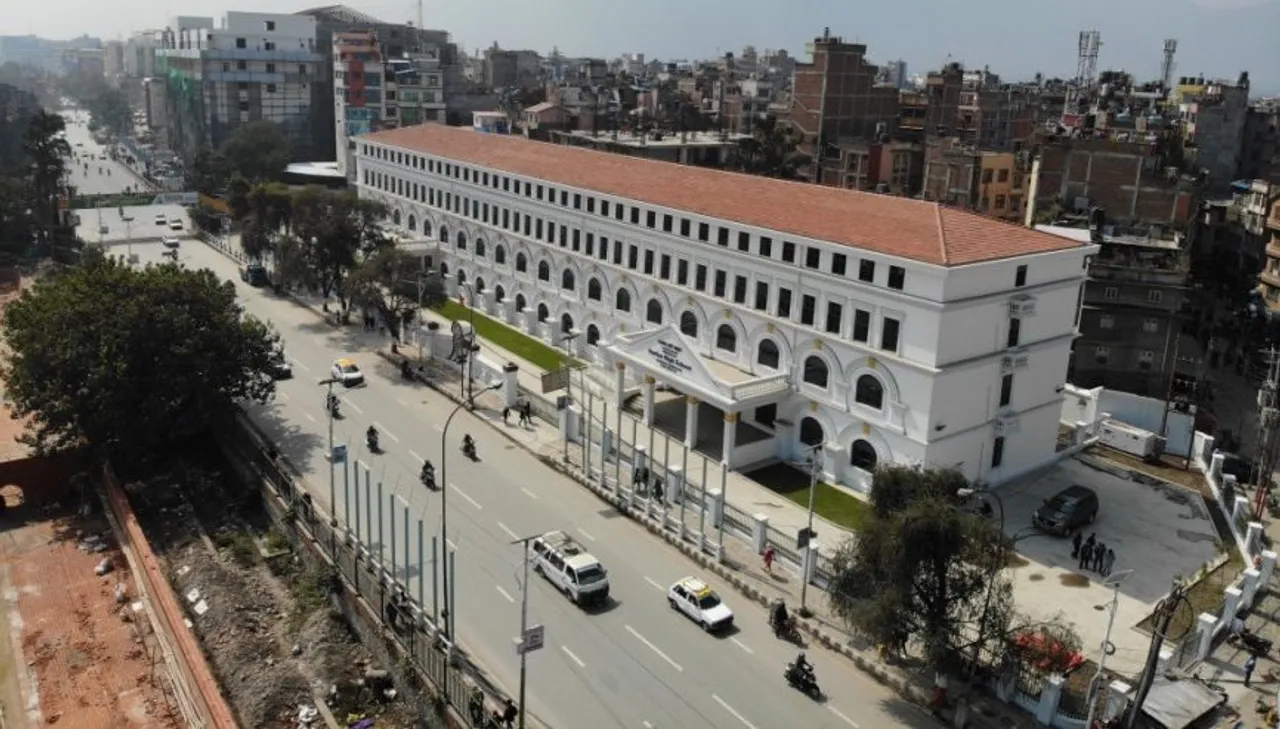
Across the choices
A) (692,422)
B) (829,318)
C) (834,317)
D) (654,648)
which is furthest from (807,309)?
(654,648)

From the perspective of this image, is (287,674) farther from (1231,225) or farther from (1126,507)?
(1231,225)

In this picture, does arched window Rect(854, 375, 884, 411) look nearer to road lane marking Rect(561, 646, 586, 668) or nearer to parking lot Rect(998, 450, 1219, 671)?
parking lot Rect(998, 450, 1219, 671)

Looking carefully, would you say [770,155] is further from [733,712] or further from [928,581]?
[733,712]

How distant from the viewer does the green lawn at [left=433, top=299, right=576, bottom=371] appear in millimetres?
62062

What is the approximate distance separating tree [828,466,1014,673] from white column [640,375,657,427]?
20775mm

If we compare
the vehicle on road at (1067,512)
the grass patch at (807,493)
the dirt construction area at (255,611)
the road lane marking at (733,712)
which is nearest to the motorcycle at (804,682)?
the road lane marking at (733,712)

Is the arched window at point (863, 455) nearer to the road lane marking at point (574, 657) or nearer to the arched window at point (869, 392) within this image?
the arched window at point (869, 392)

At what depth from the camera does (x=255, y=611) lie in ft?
127

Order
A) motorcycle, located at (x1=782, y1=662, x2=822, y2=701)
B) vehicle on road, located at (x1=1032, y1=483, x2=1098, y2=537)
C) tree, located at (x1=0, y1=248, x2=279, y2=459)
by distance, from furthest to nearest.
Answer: tree, located at (x1=0, y1=248, x2=279, y2=459)
vehicle on road, located at (x1=1032, y1=483, x2=1098, y2=537)
motorcycle, located at (x1=782, y1=662, x2=822, y2=701)

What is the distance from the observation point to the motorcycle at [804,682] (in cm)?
3089

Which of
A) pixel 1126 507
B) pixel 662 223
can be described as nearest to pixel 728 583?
pixel 1126 507

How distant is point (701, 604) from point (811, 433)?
15.3 metres

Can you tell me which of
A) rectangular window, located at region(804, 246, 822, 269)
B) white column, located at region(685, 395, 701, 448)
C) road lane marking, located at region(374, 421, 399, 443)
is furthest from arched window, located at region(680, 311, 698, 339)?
road lane marking, located at region(374, 421, 399, 443)

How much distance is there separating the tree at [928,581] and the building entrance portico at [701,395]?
1477 centimetres
